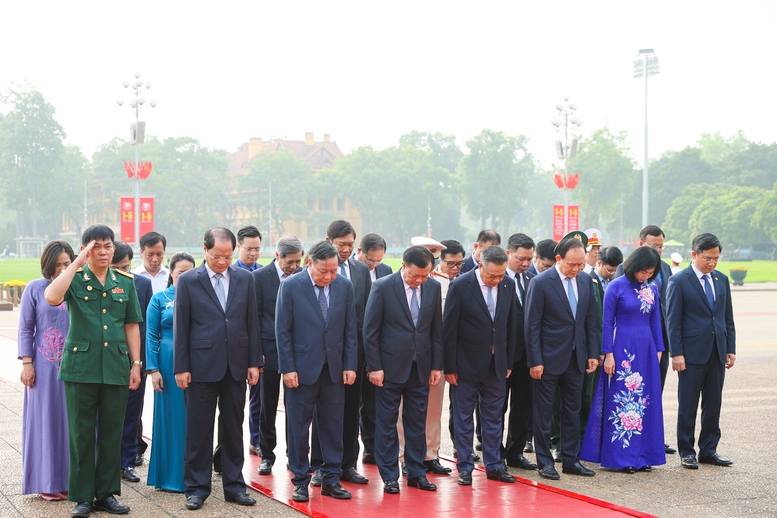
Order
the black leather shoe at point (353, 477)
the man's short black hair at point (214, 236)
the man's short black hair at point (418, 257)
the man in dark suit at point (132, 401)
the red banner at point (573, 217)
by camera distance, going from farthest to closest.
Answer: the red banner at point (573, 217) → the man in dark suit at point (132, 401) → the black leather shoe at point (353, 477) → the man's short black hair at point (418, 257) → the man's short black hair at point (214, 236)

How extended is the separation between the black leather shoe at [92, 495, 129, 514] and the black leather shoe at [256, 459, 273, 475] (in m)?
1.14

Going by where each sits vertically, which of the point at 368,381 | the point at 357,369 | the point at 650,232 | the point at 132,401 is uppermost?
the point at 650,232

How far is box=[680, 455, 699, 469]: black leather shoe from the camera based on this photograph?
6.23 meters

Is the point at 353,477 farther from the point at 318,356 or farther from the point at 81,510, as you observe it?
the point at 81,510

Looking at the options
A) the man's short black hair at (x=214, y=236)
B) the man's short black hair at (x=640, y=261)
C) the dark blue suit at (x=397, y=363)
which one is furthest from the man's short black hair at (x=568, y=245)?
the man's short black hair at (x=214, y=236)

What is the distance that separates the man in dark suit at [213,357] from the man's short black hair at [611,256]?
305 cm

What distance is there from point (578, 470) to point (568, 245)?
1.60m

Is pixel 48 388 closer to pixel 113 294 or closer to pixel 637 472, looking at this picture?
pixel 113 294

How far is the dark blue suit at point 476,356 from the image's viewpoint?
5875mm

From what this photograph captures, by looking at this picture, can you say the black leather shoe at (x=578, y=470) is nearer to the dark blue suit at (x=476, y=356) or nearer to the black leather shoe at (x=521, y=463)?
the black leather shoe at (x=521, y=463)

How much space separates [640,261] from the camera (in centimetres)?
622

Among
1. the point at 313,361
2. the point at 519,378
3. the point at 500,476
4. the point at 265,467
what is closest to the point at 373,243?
the point at 313,361

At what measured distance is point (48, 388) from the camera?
5344 millimetres

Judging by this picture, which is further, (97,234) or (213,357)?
(213,357)
